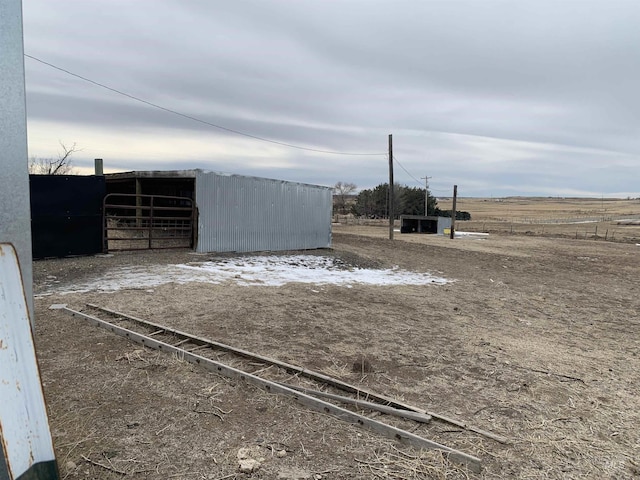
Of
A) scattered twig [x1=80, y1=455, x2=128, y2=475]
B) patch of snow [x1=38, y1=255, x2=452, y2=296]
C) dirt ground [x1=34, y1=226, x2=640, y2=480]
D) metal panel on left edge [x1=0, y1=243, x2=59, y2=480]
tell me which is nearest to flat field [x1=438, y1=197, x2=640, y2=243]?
patch of snow [x1=38, y1=255, x2=452, y2=296]

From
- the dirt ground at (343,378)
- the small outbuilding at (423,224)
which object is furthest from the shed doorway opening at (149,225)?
the small outbuilding at (423,224)

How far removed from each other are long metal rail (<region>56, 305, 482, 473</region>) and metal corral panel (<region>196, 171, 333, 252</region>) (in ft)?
25.3

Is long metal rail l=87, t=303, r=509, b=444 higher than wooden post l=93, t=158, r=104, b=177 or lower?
lower

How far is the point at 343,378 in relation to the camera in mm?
4082

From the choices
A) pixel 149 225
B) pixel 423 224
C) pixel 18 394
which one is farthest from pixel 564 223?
pixel 18 394

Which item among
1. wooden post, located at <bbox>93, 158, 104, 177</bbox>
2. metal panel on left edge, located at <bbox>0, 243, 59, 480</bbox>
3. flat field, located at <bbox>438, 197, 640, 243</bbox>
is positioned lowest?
flat field, located at <bbox>438, 197, 640, 243</bbox>

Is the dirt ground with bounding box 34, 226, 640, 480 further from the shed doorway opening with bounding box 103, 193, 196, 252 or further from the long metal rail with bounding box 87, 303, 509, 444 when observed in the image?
the shed doorway opening with bounding box 103, 193, 196, 252

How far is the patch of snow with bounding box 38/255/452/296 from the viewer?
26.7ft

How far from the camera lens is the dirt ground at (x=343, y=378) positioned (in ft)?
9.00

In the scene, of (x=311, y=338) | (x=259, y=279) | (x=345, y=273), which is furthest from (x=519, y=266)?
(x=311, y=338)

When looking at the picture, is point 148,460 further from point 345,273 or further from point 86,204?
point 86,204

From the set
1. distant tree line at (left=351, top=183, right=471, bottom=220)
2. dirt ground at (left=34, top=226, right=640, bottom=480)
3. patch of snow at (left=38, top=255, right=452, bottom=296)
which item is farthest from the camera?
distant tree line at (left=351, top=183, right=471, bottom=220)

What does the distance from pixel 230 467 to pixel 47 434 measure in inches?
41.2

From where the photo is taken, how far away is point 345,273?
37.8ft
